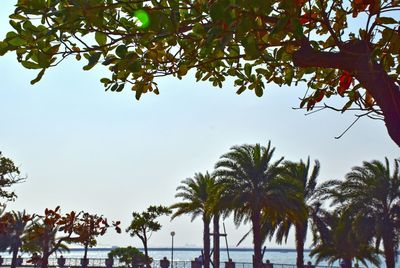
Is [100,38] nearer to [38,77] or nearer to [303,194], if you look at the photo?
[38,77]

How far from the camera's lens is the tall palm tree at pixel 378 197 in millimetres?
24984

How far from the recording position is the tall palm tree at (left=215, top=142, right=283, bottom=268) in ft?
79.4

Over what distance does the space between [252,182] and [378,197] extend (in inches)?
279

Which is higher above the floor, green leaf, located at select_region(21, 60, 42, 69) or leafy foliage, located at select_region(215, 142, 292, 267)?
leafy foliage, located at select_region(215, 142, 292, 267)

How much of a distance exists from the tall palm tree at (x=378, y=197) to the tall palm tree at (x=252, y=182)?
4.67m

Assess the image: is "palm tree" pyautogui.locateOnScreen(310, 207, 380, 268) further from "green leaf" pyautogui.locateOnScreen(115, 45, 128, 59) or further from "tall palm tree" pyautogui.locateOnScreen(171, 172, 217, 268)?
"green leaf" pyautogui.locateOnScreen(115, 45, 128, 59)

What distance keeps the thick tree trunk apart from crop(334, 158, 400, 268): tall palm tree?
75.7 feet

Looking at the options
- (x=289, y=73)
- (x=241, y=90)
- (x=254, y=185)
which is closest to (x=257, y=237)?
(x=254, y=185)

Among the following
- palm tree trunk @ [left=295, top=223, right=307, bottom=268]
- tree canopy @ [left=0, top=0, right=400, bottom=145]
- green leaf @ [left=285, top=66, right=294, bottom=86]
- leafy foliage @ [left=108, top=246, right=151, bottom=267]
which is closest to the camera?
tree canopy @ [left=0, top=0, right=400, bottom=145]

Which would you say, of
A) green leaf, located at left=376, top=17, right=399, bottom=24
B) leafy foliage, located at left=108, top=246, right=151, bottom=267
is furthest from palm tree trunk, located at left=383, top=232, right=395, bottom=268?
green leaf, located at left=376, top=17, right=399, bottom=24

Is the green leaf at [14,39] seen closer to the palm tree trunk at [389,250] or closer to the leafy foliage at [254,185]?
the leafy foliage at [254,185]

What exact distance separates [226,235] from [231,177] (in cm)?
782

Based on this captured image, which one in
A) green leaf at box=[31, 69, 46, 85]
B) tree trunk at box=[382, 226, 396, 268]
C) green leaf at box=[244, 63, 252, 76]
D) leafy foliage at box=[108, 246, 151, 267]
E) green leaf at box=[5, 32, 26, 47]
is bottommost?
leafy foliage at box=[108, 246, 151, 267]

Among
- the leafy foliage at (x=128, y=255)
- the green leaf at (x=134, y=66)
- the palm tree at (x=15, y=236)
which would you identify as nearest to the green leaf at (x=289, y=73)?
the green leaf at (x=134, y=66)
